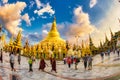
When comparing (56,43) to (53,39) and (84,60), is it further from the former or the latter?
(84,60)

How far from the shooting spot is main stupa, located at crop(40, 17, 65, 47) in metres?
6.73

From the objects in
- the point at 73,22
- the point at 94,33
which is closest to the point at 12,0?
the point at 73,22

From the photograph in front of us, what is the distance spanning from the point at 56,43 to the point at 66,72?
739 millimetres

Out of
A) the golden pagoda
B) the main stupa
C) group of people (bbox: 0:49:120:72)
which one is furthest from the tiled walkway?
the main stupa

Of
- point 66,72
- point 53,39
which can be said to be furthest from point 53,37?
point 66,72

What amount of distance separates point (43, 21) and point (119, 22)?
151 cm

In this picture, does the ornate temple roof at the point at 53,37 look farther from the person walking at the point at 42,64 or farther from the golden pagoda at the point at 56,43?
the person walking at the point at 42,64

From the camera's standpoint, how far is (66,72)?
671 centimetres

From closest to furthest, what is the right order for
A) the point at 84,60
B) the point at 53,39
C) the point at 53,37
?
the point at 53,37
the point at 84,60
the point at 53,39

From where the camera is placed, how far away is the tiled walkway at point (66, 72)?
659cm

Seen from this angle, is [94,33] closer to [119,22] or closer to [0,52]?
[119,22]

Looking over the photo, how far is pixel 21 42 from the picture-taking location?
6.72 meters

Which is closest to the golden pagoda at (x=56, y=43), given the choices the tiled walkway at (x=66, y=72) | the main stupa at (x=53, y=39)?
the main stupa at (x=53, y=39)

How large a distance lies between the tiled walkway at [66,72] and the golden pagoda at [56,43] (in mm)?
232
